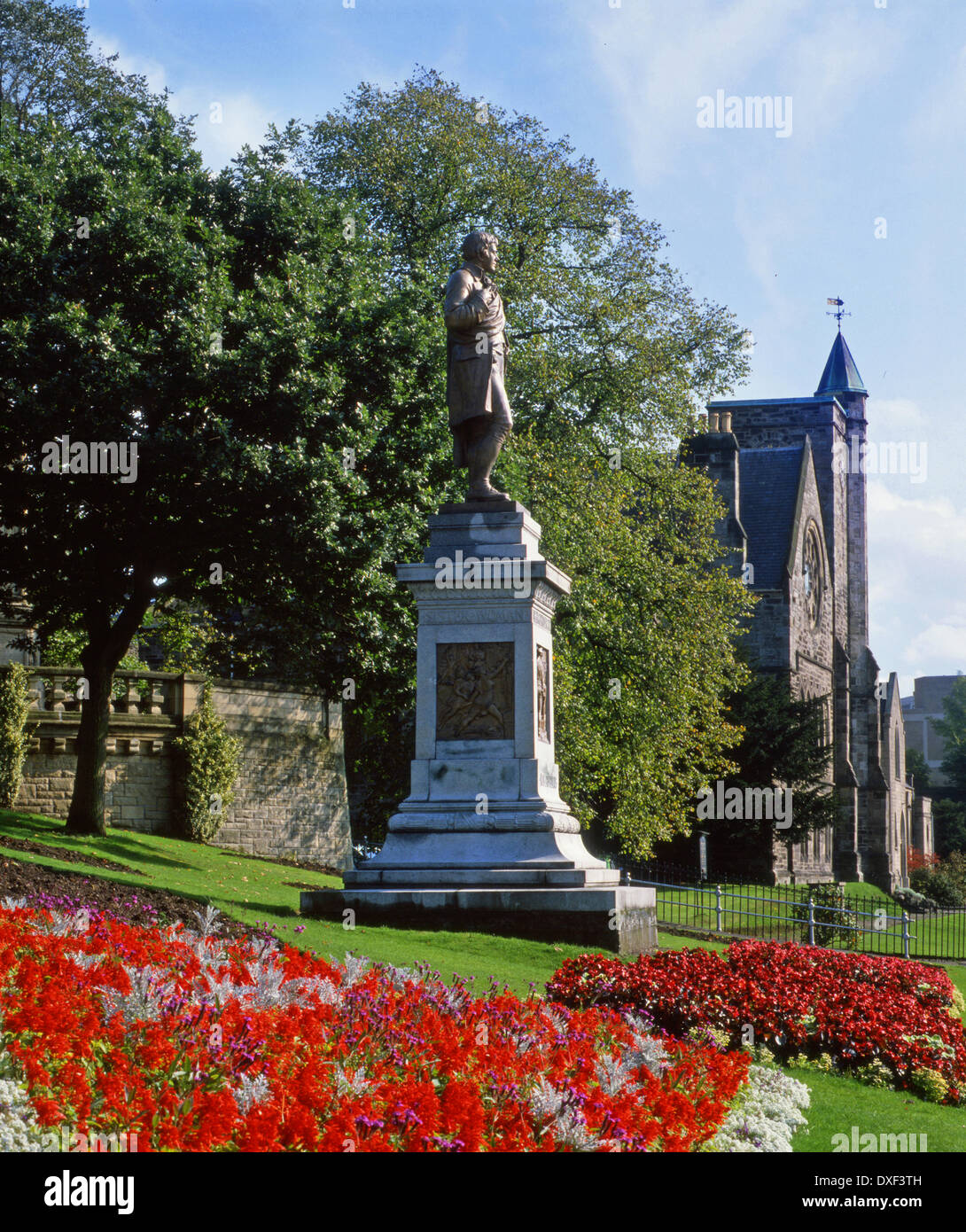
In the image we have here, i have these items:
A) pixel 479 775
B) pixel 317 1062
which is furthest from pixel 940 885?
pixel 317 1062

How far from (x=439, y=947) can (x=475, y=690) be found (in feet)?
8.87

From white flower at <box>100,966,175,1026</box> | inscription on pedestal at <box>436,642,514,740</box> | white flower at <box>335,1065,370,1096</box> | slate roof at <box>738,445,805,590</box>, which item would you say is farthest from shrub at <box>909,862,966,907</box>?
white flower at <box>335,1065,370,1096</box>

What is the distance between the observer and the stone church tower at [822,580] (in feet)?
155

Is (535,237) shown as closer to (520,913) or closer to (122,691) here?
(122,691)

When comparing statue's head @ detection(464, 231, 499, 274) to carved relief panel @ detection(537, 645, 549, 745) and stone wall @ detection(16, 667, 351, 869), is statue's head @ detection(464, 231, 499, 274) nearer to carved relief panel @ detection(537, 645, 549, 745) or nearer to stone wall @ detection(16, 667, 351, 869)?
carved relief panel @ detection(537, 645, 549, 745)

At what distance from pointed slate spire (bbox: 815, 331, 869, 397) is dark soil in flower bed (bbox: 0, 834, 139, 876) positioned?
5068cm

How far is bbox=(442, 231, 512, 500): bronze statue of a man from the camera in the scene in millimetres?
13830

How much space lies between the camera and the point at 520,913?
40.3ft

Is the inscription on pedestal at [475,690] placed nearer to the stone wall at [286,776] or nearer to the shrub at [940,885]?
the stone wall at [286,776]

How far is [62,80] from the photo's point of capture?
37062mm

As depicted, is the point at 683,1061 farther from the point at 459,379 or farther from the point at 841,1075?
the point at 459,379

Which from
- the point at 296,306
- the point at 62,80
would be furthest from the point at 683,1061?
the point at 62,80

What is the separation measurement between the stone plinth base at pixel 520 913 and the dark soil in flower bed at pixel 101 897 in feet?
5.73

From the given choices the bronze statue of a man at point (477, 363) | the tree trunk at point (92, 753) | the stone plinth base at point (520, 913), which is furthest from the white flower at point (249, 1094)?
the tree trunk at point (92, 753)
